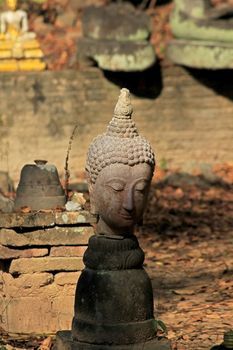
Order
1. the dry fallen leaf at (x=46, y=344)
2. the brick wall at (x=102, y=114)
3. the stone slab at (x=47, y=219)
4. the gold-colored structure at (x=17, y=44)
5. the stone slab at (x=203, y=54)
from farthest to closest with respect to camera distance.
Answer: the gold-colored structure at (x=17, y=44) < the stone slab at (x=203, y=54) < the brick wall at (x=102, y=114) < the stone slab at (x=47, y=219) < the dry fallen leaf at (x=46, y=344)

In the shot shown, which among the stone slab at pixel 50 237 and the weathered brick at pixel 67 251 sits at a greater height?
the stone slab at pixel 50 237

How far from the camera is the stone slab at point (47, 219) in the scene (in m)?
9.89

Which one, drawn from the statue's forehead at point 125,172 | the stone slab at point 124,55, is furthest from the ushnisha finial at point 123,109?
the stone slab at point 124,55

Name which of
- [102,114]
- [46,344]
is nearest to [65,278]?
[46,344]

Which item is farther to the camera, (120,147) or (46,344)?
(46,344)

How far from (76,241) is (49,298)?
498 mm

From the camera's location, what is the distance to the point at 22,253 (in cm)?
1002

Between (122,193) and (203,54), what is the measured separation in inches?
335

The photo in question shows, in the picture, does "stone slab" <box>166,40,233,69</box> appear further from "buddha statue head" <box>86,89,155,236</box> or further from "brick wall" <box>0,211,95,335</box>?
"buddha statue head" <box>86,89,155,236</box>

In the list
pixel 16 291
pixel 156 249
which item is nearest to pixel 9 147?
pixel 156 249

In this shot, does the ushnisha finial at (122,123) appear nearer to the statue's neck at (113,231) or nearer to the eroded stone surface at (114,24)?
the statue's neck at (113,231)

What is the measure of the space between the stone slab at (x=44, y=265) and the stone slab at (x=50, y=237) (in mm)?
131

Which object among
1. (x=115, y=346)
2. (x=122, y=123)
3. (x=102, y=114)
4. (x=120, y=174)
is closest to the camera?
(x=115, y=346)

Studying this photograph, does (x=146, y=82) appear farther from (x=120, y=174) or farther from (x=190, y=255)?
(x=120, y=174)
